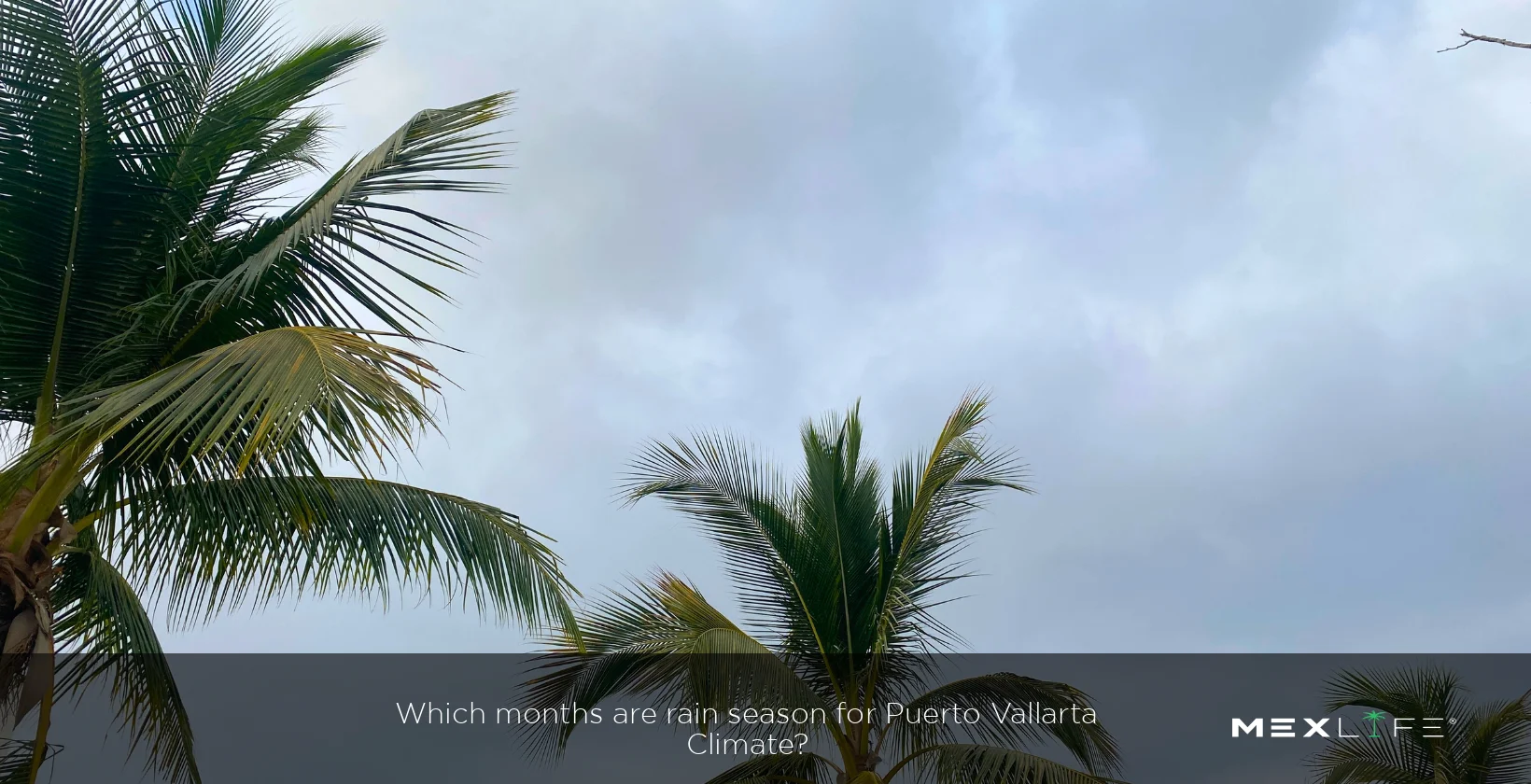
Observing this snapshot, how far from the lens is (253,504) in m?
6.23

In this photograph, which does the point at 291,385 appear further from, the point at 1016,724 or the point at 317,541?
the point at 1016,724

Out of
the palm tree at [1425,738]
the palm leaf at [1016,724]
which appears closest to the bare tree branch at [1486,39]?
the palm leaf at [1016,724]

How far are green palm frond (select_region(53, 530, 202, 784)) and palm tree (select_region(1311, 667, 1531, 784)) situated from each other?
12425 millimetres

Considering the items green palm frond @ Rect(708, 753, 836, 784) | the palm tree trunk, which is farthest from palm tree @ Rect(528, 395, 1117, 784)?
the palm tree trunk

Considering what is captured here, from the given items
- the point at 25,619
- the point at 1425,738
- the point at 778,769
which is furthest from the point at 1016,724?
the point at 25,619

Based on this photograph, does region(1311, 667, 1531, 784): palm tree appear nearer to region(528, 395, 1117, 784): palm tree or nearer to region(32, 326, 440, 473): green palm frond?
region(528, 395, 1117, 784): palm tree

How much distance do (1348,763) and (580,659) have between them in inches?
386

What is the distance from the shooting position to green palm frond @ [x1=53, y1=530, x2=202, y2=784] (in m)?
5.93

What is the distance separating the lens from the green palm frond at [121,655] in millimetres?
5930

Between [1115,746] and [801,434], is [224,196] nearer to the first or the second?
[801,434]

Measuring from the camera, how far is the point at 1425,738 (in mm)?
13883

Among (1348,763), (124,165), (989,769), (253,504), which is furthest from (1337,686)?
(124,165)

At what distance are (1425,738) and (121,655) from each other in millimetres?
13969

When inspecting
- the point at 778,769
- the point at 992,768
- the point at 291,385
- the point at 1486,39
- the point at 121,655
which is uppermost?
the point at 1486,39
